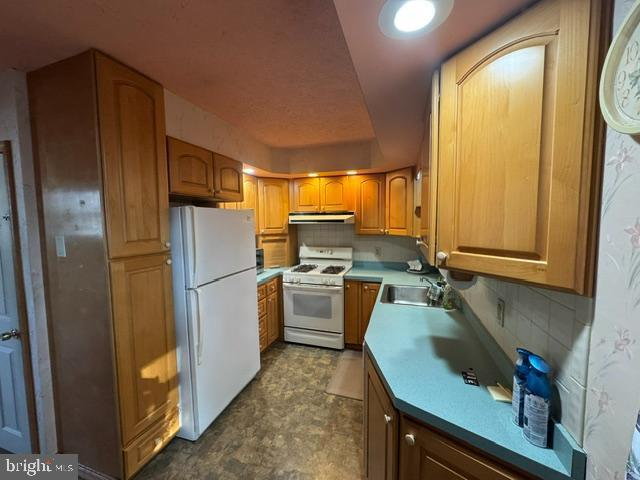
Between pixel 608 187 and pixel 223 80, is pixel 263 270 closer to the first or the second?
pixel 223 80

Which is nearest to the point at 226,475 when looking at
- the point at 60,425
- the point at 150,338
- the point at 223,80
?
the point at 150,338

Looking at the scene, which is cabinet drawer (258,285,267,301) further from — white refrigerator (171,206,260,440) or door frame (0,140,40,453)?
door frame (0,140,40,453)

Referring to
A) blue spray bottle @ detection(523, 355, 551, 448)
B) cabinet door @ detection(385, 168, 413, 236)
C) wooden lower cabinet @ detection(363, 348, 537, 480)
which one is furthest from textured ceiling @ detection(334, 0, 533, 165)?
cabinet door @ detection(385, 168, 413, 236)

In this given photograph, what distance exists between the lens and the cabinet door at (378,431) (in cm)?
97

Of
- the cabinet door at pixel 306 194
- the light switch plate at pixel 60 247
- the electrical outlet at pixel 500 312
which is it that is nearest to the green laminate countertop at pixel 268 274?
the cabinet door at pixel 306 194

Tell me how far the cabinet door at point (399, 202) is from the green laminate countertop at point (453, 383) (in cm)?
130

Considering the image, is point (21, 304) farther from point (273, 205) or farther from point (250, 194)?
point (273, 205)

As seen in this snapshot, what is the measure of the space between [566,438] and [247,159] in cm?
273

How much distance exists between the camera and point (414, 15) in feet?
2.42

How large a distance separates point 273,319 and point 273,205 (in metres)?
1.42

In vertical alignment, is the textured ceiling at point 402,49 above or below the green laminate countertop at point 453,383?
above

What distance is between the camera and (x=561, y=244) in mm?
595

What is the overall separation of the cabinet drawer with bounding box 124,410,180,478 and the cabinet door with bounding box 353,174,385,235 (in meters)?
2.47

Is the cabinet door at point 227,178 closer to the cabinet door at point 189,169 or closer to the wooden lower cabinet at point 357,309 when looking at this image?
the cabinet door at point 189,169
